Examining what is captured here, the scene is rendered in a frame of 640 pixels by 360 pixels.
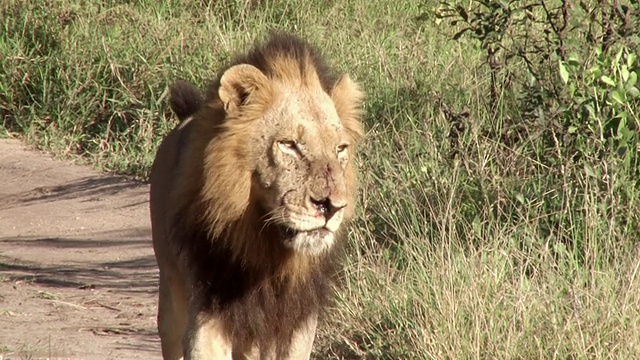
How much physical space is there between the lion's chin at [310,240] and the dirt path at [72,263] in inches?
64.1

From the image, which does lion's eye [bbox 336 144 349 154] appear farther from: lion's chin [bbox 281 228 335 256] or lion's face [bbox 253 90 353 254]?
lion's chin [bbox 281 228 335 256]

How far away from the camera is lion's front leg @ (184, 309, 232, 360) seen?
362cm

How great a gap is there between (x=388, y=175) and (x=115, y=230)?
2312 mm

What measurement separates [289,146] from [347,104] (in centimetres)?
43

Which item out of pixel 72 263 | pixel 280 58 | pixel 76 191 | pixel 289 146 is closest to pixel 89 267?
pixel 72 263

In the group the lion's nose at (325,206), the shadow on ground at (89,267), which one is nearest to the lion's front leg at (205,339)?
the lion's nose at (325,206)

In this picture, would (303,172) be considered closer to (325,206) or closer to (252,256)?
(325,206)

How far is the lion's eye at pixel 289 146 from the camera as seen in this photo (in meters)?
3.53

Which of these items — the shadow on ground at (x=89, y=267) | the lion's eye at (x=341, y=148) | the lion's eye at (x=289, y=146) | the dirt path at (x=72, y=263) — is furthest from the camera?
the shadow on ground at (x=89, y=267)

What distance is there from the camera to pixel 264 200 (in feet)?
11.6

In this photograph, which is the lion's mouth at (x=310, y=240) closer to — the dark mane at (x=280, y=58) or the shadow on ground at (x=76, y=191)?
the dark mane at (x=280, y=58)

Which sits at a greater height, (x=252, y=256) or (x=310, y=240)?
(x=310, y=240)

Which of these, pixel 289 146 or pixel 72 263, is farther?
pixel 72 263

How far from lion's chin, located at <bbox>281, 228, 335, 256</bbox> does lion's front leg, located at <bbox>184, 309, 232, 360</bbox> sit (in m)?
0.41
